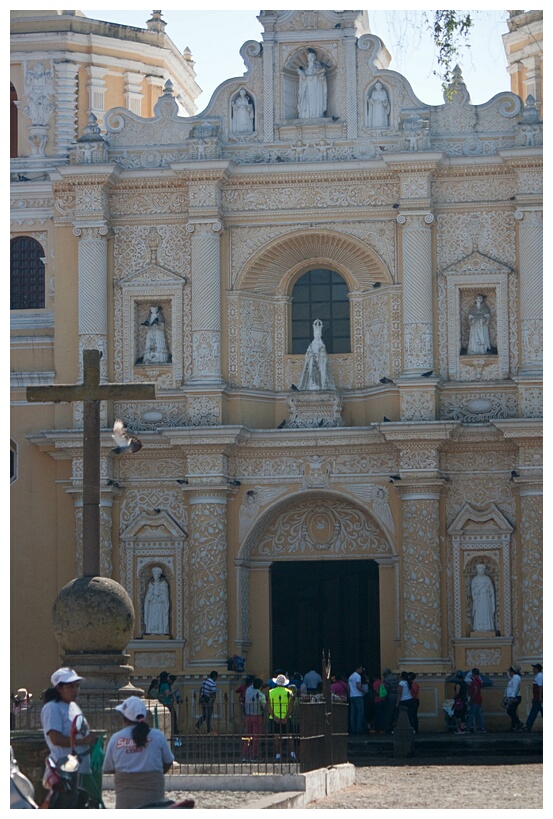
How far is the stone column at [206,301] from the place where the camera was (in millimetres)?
28984

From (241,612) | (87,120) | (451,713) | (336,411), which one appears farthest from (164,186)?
(451,713)

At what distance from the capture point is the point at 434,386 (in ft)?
93.2

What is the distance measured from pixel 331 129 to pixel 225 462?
19.6 feet

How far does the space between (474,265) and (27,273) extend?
784 cm

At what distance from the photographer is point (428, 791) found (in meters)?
18.7

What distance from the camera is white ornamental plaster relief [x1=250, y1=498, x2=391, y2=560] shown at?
29219 mm

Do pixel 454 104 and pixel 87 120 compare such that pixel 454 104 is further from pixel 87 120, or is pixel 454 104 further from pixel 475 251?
pixel 87 120

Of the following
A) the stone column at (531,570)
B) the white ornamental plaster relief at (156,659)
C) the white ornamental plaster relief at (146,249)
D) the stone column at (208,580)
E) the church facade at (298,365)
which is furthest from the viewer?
the white ornamental plaster relief at (146,249)

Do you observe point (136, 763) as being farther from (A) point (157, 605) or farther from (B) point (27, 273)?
(B) point (27, 273)

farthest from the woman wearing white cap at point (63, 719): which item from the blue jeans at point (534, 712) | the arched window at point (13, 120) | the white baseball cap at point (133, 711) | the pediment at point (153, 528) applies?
the arched window at point (13, 120)

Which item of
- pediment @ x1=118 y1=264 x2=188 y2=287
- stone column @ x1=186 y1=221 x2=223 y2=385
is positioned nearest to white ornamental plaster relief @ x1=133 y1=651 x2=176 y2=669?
stone column @ x1=186 y1=221 x2=223 y2=385

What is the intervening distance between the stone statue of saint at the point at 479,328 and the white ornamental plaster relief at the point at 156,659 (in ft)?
23.2

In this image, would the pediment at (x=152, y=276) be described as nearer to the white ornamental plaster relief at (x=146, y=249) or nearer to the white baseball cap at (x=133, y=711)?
the white ornamental plaster relief at (x=146, y=249)

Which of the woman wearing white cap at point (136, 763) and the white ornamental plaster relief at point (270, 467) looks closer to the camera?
the woman wearing white cap at point (136, 763)
